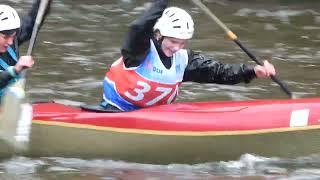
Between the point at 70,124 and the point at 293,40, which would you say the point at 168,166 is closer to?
the point at 70,124

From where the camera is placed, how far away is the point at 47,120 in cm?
569

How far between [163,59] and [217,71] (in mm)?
566

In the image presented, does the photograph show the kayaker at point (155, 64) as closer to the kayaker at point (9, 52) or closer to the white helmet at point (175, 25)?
the white helmet at point (175, 25)

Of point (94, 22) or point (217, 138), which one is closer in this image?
point (217, 138)

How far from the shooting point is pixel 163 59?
19.2ft

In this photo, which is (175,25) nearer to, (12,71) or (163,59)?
(163,59)

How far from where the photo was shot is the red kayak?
5621mm

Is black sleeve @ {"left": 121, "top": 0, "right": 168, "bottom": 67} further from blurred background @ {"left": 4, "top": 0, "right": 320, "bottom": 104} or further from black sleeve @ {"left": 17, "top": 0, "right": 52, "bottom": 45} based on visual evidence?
blurred background @ {"left": 4, "top": 0, "right": 320, "bottom": 104}

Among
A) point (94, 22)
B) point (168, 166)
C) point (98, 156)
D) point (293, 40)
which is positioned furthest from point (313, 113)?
point (94, 22)

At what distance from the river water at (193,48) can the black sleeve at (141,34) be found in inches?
32.9

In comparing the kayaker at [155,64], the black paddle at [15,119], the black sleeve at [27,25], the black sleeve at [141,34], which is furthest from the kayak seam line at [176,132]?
the black sleeve at [27,25]

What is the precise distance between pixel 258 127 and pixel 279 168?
1.21 feet

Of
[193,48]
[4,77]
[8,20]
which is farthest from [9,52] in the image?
[193,48]

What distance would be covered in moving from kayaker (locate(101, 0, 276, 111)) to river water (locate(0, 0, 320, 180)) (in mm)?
539
